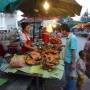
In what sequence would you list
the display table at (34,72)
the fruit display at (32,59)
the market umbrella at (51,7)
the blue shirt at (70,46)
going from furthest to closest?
1. the market umbrella at (51,7)
2. the blue shirt at (70,46)
3. the fruit display at (32,59)
4. the display table at (34,72)

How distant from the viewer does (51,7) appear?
10.6 m

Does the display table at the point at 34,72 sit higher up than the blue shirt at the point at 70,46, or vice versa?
the blue shirt at the point at 70,46

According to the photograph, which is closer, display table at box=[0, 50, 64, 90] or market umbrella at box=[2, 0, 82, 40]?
display table at box=[0, 50, 64, 90]

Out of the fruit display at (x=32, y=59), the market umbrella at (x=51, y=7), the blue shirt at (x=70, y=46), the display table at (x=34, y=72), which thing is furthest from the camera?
the market umbrella at (x=51, y=7)

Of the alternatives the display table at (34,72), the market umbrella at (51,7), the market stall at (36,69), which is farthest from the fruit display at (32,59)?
the market umbrella at (51,7)

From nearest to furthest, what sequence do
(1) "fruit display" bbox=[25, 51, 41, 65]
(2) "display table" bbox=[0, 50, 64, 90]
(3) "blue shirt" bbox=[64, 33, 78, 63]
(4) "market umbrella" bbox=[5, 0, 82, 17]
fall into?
1. (2) "display table" bbox=[0, 50, 64, 90]
2. (1) "fruit display" bbox=[25, 51, 41, 65]
3. (3) "blue shirt" bbox=[64, 33, 78, 63]
4. (4) "market umbrella" bbox=[5, 0, 82, 17]

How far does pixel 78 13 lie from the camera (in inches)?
392

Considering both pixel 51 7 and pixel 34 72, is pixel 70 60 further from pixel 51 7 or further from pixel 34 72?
pixel 51 7

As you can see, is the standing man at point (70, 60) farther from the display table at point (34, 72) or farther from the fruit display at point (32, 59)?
the display table at point (34, 72)

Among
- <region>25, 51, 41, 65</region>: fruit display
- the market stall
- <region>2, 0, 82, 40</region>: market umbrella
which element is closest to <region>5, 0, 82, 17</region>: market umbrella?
<region>2, 0, 82, 40</region>: market umbrella

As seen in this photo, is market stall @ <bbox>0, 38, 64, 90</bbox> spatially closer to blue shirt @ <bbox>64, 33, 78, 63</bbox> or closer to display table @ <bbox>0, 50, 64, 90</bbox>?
display table @ <bbox>0, 50, 64, 90</bbox>

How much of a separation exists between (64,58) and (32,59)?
1429 millimetres

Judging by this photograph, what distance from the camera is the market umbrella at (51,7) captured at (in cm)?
879

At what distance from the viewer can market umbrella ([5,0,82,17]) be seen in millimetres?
8788
